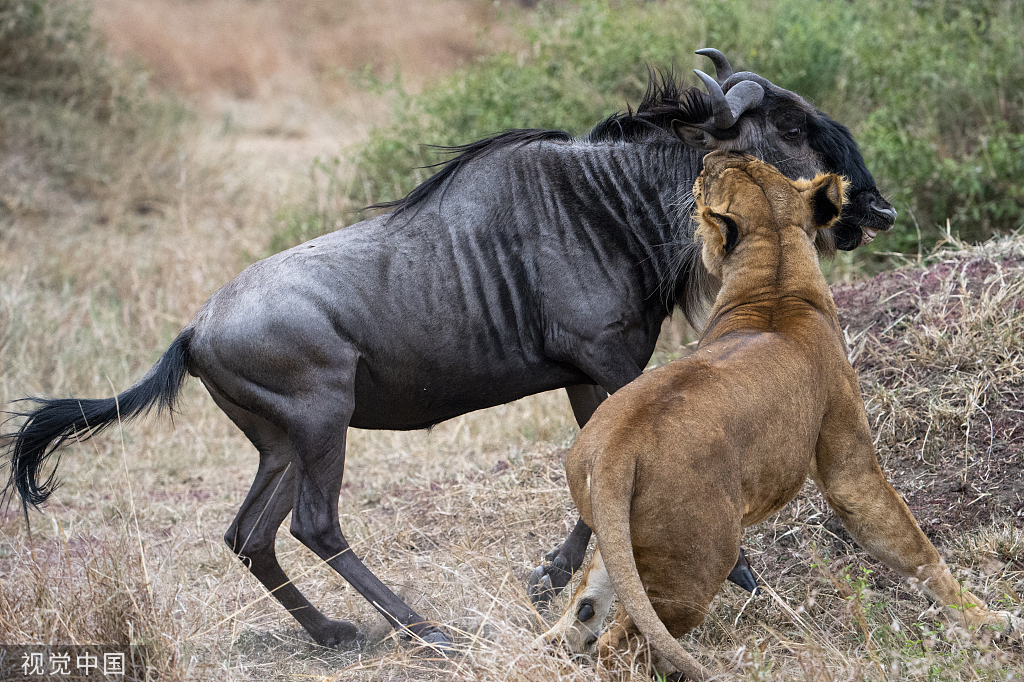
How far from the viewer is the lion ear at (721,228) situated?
3.05 meters

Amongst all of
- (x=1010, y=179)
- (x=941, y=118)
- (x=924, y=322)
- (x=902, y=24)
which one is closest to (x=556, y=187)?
(x=924, y=322)

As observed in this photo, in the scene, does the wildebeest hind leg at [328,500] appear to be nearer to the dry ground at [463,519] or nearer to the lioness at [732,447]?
the dry ground at [463,519]

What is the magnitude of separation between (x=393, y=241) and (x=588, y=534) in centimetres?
151

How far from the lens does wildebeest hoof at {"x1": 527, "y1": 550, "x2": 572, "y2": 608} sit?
398 cm

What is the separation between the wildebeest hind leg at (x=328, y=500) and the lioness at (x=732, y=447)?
910 mm

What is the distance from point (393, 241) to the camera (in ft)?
12.8

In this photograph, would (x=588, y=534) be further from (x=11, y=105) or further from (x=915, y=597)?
(x=11, y=105)

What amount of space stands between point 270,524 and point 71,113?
9555 mm

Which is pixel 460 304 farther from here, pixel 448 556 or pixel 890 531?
pixel 890 531

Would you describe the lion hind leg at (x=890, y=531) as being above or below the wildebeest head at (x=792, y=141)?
below

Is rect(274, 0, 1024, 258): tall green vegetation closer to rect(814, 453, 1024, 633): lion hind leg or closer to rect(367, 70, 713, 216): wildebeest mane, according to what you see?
rect(367, 70, 713, 216): wildebeest mane

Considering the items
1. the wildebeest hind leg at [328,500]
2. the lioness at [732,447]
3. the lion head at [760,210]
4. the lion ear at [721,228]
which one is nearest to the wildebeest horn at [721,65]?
the lioness at [732,447]

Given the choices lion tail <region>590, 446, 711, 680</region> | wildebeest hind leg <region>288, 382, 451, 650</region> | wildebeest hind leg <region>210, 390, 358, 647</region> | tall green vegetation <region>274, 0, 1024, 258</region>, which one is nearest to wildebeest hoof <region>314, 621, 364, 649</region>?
wildebeest hind leg <region>210, 390, 358, 647</region>

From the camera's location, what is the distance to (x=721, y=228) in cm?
306
